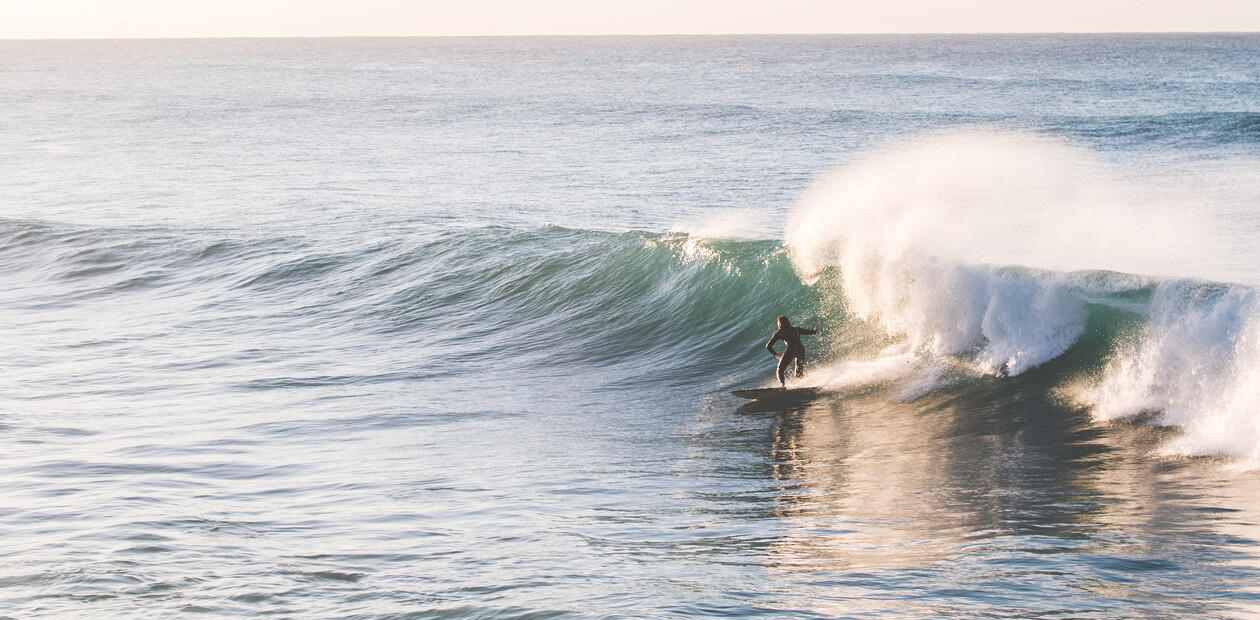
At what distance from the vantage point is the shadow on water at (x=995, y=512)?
20.0 feet

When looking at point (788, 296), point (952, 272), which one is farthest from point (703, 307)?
point (952, 272)

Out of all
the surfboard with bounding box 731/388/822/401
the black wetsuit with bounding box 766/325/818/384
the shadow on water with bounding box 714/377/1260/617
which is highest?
the black wetsuit with bounding box 766/325/818/384

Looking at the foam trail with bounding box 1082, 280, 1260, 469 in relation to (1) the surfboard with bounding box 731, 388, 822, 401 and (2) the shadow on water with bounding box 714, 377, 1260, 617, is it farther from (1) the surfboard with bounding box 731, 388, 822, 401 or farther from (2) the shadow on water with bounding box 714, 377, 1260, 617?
(1) the surfboard with bounding box 731, 388, 822, 401

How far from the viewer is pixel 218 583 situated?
696 centimetres

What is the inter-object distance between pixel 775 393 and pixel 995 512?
4278mm

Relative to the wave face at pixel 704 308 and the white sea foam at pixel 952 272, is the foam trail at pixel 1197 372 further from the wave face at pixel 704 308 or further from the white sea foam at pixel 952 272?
the white sea foam at pixel 952 272

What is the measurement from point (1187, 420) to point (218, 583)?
8.40 meters

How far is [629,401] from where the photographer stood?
12.9 meters

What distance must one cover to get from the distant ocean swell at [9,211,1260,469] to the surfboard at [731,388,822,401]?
0.46 m

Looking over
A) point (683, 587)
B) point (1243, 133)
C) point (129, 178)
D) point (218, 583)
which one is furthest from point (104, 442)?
point (1243, 133)

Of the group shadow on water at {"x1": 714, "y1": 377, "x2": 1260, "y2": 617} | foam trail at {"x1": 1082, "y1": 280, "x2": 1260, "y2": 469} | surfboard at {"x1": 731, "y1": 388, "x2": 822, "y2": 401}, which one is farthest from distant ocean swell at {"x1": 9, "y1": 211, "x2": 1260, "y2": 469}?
shadow on water at {"x1": 714, "y1": 377, "x2": 1260, "y2": 617}

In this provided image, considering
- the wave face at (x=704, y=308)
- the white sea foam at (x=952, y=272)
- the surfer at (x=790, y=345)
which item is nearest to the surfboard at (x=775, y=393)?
the surfer at (x=790, y=345)

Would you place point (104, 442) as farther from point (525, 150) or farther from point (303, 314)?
point (525, 150)

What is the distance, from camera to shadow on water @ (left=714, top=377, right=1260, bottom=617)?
6.11 m
